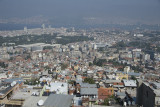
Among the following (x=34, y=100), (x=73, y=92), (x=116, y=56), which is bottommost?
(x=116, y=56)

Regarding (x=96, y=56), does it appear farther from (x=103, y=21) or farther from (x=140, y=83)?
(x=103, y=21)

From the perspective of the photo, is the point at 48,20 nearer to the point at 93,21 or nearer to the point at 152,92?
the point at 93,21

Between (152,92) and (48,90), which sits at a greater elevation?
(152,92)

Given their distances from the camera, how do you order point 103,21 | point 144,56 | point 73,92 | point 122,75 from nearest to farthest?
point 73,92
point 122,75
point 144,56
point 103,21

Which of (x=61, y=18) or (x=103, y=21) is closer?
(x=103, y=21)

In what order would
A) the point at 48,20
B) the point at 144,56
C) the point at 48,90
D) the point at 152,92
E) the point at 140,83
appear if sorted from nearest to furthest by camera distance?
the point at 152,92
the point at 140,83
the point at 48,90
the point at 144,56
the point at 48,20

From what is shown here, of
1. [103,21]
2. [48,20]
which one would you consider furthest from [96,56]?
[48,20]

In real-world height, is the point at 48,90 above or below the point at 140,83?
below

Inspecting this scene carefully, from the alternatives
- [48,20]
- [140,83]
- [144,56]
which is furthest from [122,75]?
[48,20]

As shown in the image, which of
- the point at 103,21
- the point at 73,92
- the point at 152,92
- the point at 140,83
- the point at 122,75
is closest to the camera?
the point at 152,92
